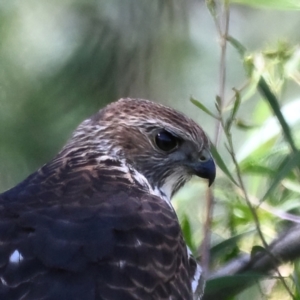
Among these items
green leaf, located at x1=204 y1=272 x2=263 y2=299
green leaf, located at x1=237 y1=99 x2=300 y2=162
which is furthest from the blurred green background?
green leaf, located at x1=204 y1=272 x2=263 y2=299

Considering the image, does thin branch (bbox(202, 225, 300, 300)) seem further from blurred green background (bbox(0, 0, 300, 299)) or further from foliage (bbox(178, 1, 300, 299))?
blurred green background (bbox(0, 0, 300, 299))

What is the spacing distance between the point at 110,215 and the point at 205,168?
44 cm

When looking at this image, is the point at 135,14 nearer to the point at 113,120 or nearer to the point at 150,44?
the point at 150,44

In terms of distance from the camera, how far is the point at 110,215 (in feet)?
6.22

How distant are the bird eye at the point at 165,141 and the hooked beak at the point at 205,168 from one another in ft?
0.28

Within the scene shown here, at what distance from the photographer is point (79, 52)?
2.62m

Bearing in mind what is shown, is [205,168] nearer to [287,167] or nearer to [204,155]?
[204,155]

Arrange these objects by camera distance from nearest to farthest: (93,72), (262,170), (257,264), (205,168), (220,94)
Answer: (220,94)
(257,264)
(262,170)
(205,168)
(93,72)

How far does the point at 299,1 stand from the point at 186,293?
29.0 inches

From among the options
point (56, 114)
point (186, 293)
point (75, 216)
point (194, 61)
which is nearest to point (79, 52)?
point (56, 114)

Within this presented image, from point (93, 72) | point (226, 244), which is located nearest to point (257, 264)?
point (226, 244)

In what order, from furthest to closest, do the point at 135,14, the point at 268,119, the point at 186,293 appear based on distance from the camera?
1. the point at 135,14
2. the point at 268,119
3. the point at 186,293

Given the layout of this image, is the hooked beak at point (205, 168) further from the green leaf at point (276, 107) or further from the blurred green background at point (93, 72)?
the green leaf at point (276, 107)

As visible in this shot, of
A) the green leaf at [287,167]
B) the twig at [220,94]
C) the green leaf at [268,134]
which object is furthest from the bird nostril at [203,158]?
the green leaf at [287,167]
